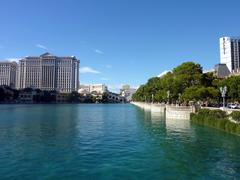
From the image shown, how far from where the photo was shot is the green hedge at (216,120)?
41475 mm

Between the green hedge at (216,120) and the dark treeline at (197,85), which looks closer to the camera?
the green hedge at (216,120)

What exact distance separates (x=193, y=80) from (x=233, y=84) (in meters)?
13.5

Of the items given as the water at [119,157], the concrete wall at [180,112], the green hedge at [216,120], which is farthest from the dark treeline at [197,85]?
the water at [119,157]

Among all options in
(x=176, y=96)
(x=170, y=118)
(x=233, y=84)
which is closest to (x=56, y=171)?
(x=170, y=118)

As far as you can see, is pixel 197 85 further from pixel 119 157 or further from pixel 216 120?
pixel 119 157

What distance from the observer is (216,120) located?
48.4 metres

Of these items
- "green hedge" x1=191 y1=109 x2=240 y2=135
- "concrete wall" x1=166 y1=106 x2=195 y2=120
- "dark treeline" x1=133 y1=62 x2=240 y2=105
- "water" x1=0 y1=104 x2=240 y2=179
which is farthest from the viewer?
"dark treeline" x1=133 y1=62 x2=240 y2=105

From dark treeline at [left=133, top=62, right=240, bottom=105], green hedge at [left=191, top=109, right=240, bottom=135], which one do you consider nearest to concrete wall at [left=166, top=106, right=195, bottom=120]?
green hedge at [left=191, top=109, right=240, bottom=135]

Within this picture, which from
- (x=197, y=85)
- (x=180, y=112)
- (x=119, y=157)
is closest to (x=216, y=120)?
(x=180, y=112)

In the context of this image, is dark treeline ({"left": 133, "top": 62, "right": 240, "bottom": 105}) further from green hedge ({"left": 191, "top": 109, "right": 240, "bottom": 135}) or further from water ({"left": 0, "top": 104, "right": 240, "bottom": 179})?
water ({"left": 0, "top": 104, "right": 240, "bottom": 179})

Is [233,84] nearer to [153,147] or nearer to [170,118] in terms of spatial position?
[170,118]

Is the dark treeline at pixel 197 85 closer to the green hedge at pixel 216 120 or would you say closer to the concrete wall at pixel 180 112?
the concrete wall at pixel 180 112

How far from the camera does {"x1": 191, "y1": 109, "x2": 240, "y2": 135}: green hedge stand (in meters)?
41.5

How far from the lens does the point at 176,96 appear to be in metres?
91.4
